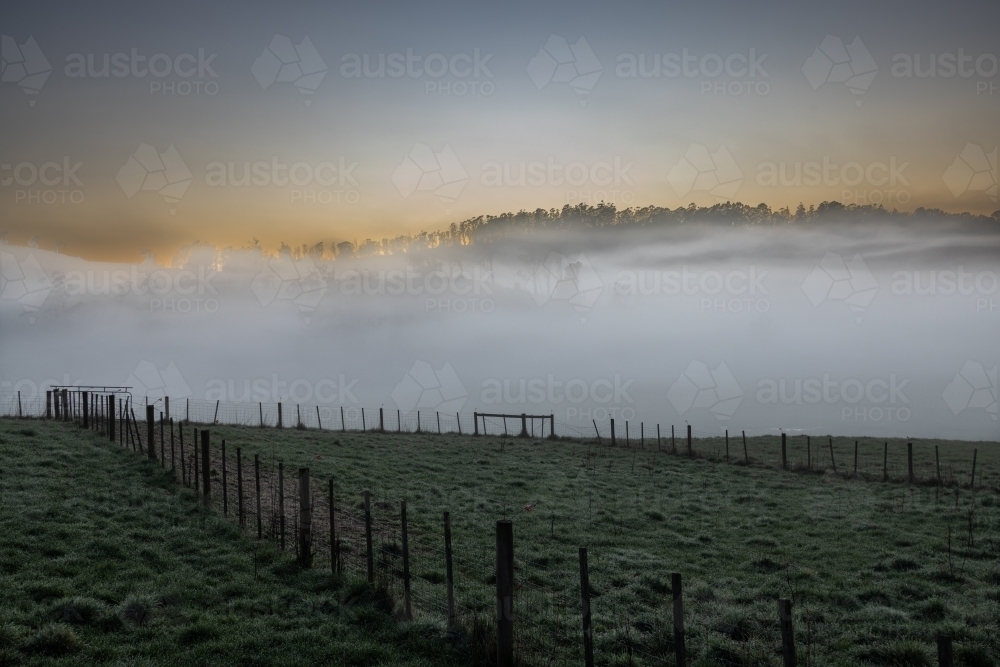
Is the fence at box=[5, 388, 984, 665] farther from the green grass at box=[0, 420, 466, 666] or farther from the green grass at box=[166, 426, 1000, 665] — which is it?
the green grass at box=[0, 420, 466, 666]

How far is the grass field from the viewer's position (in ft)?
39.6

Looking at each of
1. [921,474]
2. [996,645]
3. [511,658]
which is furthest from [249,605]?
[921,474]

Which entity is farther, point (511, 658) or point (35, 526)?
point (35, 526)

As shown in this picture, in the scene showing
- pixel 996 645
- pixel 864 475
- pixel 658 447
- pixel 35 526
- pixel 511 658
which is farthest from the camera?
pixel 658 447

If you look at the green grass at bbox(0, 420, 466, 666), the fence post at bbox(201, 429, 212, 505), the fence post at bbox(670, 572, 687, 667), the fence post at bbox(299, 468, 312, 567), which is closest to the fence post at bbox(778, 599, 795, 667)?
the fence post at bbox(670, 572, 687, 667)

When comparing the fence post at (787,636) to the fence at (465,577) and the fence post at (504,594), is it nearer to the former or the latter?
the fence at (465,577)

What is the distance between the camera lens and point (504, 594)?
955cm

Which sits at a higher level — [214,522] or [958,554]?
[214,522]

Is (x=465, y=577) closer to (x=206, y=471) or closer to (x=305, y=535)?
(x=305, y=535)

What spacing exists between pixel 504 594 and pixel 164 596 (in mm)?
6703

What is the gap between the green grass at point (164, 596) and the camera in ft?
33.5

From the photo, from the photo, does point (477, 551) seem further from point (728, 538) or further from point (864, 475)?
point (864, 475)

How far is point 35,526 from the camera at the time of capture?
15.6 meters

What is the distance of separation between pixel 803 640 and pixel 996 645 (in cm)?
314
